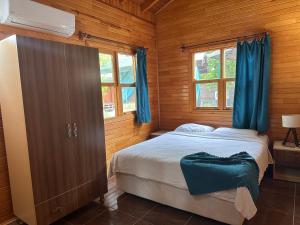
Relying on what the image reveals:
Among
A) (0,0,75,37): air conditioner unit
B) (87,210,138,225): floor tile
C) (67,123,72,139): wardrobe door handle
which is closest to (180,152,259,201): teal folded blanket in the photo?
(87,210,138,225): floor tile

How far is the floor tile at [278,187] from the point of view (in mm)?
2777

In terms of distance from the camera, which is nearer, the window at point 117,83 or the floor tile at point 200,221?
the floor tile at point 200,221

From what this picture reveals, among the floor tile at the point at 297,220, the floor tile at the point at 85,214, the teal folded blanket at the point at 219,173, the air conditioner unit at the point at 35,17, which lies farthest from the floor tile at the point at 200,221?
the air conditioner unit at the point at 35,17

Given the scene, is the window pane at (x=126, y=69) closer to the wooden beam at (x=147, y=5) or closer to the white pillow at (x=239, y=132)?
the wooden beam at (x=147, y=5)

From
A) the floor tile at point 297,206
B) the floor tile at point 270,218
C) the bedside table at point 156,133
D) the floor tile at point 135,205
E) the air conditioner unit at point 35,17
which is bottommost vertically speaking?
the floor tile at point 135,205

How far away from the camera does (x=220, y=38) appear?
387 centimetres

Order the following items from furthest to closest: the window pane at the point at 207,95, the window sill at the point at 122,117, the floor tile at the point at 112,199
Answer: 1. the window pane at the point at 207,95
2. the window sill at the point at 122,117
3. the floor tile at the point at 112,199

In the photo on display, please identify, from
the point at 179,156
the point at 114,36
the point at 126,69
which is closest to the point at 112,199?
the point at 179,156

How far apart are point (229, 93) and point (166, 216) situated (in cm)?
255

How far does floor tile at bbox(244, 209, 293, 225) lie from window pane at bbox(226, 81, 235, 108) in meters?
2.04

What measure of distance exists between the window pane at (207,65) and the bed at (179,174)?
1.33 meters

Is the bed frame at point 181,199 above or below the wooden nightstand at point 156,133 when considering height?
below

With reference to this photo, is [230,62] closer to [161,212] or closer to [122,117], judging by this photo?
[122,117]

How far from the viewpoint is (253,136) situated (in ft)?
10.7
